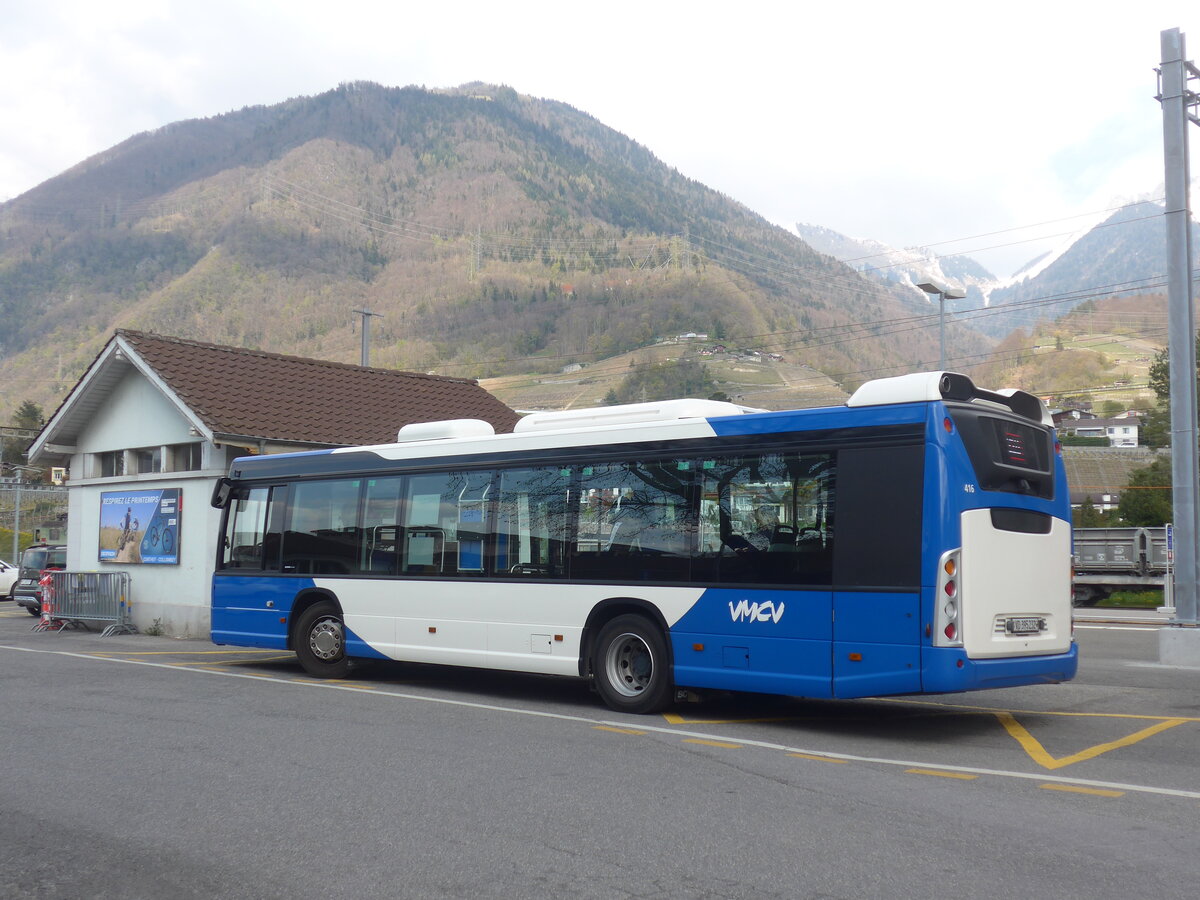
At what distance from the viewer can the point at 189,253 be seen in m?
188

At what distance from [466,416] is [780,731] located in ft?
58.0

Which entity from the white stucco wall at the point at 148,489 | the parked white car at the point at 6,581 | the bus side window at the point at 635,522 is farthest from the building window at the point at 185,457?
the parked white car at the point at 6,581

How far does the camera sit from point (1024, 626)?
9.36m

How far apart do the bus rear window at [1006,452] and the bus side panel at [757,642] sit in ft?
5.41

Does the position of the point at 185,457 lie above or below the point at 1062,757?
above

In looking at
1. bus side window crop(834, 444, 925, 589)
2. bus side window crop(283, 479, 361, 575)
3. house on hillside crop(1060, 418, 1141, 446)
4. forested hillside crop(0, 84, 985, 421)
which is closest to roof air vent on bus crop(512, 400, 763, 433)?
bus side window crop(834, 444, 925, 589)

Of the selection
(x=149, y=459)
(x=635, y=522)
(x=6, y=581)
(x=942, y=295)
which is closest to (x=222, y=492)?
(x=635, y=522)

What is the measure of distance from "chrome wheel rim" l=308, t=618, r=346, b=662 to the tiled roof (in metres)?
7.35

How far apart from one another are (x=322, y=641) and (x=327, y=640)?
10 cm

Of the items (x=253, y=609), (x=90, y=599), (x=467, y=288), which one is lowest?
(x=90, y=599)

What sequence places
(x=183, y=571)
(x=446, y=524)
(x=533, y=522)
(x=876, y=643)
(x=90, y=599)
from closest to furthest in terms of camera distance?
(x=876, y=643) < (x=533, y=522) < (x=446, y=524) < (x=183, y=571) < (x=90, y=599)

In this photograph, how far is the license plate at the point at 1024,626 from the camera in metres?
9.22

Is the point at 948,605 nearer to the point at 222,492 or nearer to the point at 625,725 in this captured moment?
the point at 625,725

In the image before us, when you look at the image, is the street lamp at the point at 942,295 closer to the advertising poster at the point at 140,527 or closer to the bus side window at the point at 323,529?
the bus side window at the point at 323,529
